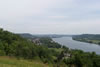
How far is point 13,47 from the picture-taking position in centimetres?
2069

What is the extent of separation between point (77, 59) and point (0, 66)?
16602 millimetres

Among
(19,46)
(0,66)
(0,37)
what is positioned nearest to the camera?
(0,66)

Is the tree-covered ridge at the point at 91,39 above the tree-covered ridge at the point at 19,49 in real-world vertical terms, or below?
below

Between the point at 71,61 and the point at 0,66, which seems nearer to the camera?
the point at 0,66

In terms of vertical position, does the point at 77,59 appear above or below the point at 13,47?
below

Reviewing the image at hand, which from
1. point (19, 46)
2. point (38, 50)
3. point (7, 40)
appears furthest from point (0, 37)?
point (38, 50)

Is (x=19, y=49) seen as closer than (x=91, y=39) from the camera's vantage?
Yes

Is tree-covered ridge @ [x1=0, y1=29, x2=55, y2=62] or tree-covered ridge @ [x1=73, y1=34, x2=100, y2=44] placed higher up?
tree-covered ridge @ [x1=0, y1=29, x2=55, y2=62]

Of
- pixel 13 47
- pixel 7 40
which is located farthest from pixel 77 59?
pixel 7 40

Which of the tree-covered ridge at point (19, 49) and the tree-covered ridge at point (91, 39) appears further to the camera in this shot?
the tree-covered ridge at point (91, 39)

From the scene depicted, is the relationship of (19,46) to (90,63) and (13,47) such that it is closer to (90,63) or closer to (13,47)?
(13,47)

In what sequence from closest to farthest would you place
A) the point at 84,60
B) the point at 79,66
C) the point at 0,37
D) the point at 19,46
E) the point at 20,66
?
the point at 20,66 → the point at 79,66 → the point at 84,60 → the point at 19,46 → the point at 0,37

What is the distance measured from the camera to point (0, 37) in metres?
24.0

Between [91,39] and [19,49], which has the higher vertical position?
[19,49]
